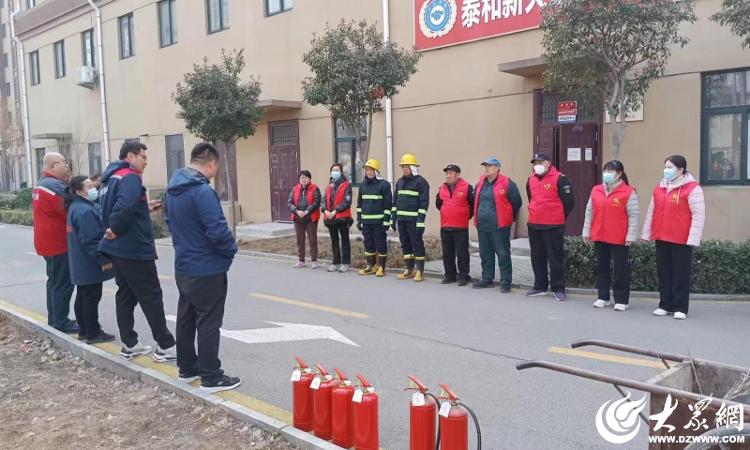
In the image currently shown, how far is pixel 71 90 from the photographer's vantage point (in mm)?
28359

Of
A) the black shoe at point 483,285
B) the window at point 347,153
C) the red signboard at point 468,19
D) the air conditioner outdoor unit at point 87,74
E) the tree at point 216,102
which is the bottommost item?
the black shoe at point 483,285

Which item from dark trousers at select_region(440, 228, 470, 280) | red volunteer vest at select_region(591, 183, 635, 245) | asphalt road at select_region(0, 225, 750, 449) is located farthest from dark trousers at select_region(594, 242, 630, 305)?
dark trousers at select_region(440, 228, 470, 280)

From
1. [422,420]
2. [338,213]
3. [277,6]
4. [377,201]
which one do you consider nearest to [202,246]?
[422,420]

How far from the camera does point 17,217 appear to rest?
24781 mm

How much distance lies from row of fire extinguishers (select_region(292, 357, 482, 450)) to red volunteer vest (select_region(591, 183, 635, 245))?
4764 mm

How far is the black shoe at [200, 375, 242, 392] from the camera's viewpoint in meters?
5.25

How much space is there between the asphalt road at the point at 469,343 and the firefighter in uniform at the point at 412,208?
0.56 m

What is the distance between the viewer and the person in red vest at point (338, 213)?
1136 centimetres

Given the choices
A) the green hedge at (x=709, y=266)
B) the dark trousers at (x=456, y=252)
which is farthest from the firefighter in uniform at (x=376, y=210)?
the green hedge at (x=709, y=266)

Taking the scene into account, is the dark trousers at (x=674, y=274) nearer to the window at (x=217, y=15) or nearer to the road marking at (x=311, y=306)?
the road marking at (x=311, y=306)

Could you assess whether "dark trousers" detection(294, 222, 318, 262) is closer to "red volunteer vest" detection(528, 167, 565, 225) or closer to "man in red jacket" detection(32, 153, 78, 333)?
"red volunteer vest" detection(528, 167, 565, 225)

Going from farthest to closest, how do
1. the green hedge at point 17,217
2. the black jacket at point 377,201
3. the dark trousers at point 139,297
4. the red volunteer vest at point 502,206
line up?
the green hedge at point 17,217 < the black jacket at point 377,201 < the red volunteer vest at point 502,206 < the dark trousers at point 139,297

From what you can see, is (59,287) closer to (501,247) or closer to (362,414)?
(362,414)

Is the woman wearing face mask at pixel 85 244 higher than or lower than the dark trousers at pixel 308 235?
higher
